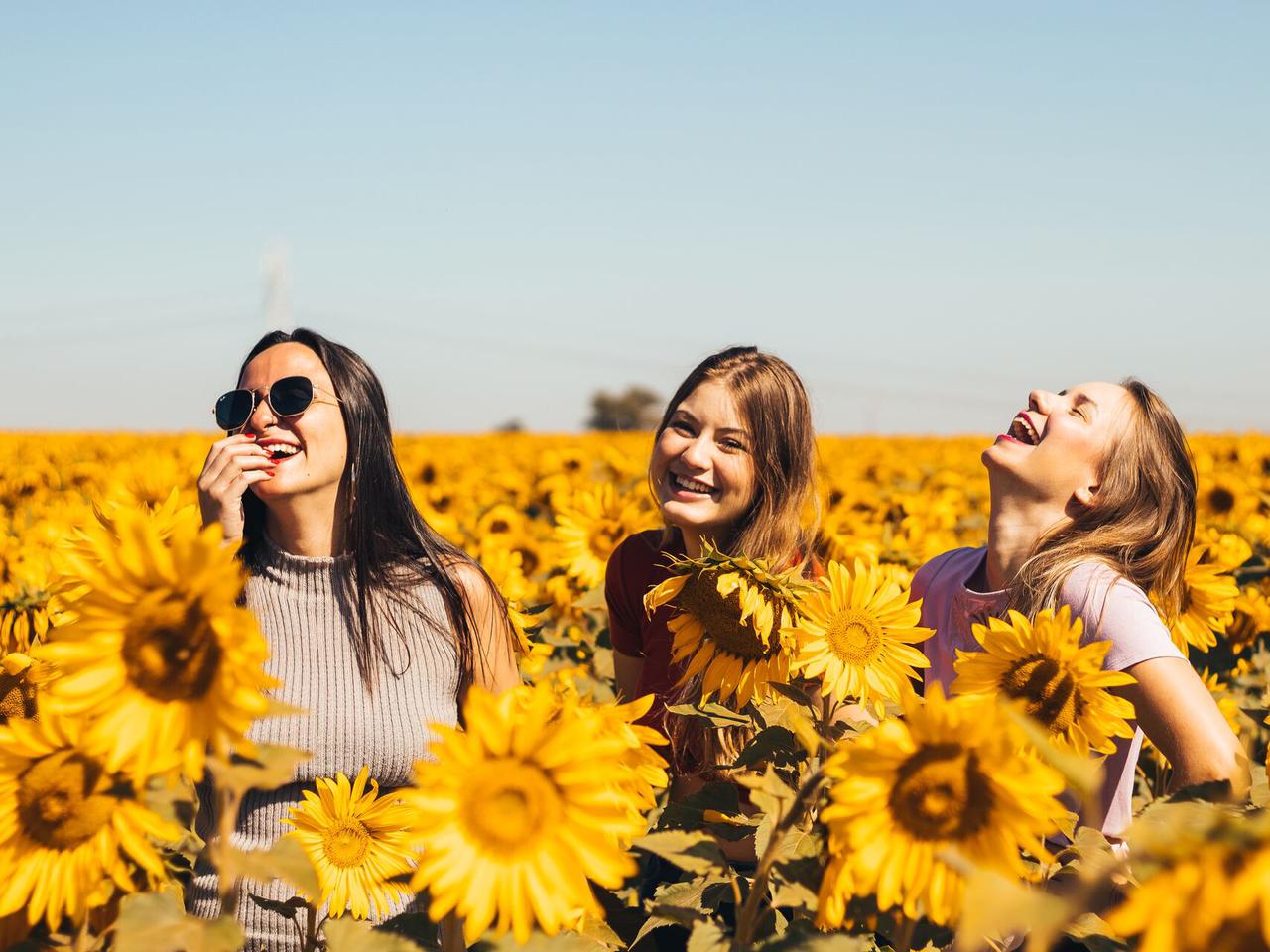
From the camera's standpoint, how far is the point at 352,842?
2156mm

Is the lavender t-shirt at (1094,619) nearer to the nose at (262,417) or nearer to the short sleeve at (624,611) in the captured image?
the short sleeve at (624,611)

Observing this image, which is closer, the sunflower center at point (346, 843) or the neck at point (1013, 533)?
the sunflower center at point (346, 843)

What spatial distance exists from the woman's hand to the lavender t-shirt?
59.6 inches

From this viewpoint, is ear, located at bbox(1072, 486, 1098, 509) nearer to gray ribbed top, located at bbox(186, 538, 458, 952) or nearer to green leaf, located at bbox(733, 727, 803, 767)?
green leaf, located at bbox(733, 727, 803, 767)

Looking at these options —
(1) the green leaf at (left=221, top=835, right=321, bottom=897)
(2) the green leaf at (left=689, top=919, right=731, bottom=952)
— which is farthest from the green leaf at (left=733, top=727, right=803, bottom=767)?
(1) the green leaf at (left=221, top=835, right=321, bottom=897)

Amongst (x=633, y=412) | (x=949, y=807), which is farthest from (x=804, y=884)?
(x=633, y=412)

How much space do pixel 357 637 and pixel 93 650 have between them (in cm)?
149

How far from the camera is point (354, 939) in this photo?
1.46m

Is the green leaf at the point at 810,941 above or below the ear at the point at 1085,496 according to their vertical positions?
below

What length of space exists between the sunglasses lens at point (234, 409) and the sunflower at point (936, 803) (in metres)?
1.74

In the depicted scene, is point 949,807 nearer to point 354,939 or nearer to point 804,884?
point 804,884

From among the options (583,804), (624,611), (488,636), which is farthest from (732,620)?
(624,611)

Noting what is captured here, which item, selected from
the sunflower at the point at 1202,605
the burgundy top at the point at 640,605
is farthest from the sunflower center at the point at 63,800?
the sunflower at the point at 1202,605

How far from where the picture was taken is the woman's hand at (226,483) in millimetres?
2426
